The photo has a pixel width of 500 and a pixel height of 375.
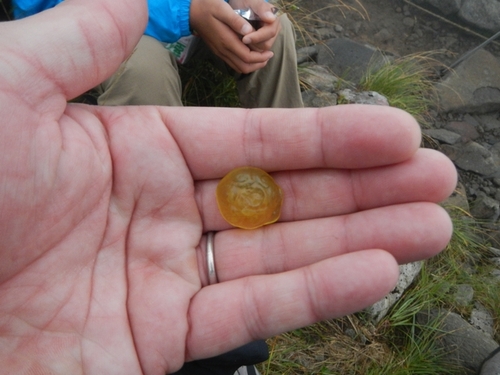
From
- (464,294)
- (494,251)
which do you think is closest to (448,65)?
(494,251)

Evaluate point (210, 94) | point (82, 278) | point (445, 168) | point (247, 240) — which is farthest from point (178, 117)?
point (210, 94)

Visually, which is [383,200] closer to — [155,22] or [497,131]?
[155,22]

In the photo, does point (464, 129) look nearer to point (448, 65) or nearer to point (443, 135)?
point (443, 135)

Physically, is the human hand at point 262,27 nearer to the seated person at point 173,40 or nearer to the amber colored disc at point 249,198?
the seated person at point 173,40

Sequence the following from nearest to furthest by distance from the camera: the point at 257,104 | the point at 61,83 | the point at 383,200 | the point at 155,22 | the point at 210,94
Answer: the point at 61,83 < the point at 383,200 < the point at 155,22 < the point at 257,104 < the point at 210,94

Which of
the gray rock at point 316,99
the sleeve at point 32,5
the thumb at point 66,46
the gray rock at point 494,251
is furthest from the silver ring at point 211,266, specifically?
the gray rock at point 494,251
